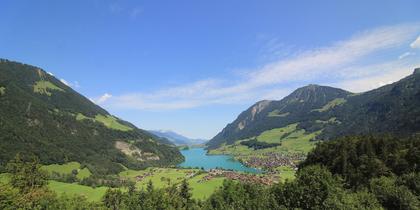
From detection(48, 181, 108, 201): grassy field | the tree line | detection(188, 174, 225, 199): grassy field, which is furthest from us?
detection(48, 181, 108, 201): grassy field

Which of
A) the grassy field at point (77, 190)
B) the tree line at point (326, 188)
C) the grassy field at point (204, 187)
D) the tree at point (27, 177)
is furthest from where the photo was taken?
the grassy field at point (77, 190)

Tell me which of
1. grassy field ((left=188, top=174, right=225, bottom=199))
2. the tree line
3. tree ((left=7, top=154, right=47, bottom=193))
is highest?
tree ((left=7, top=154, right=47, bottom=193))

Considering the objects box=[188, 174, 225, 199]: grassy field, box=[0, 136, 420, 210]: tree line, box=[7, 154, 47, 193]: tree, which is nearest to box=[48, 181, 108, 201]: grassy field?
box=[188, 174, 225, 199]: grassy field

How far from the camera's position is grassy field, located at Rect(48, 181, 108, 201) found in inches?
5610

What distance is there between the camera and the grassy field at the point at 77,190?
468 ft

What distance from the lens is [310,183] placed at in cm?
7194

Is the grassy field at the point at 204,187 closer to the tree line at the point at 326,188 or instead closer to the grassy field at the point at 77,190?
the tree line at the point at 326,188

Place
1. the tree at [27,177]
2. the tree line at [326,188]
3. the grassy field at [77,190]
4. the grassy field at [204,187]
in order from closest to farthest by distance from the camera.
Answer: the tree line at [326,188]
the tree at [27,177]
the grassy field at [204,187]
the grassy field at [77,190]

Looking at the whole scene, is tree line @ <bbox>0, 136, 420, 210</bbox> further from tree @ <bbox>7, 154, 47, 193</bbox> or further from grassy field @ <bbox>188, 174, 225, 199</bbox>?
grassy field @ <bbox>188, 174, 225, 199</bbox>

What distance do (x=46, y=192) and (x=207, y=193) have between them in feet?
182

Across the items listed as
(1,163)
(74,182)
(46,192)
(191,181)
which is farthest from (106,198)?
(1,163)

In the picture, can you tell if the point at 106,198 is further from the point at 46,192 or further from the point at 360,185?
the point at 360,185

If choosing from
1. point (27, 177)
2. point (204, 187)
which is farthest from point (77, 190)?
point (27, 177)

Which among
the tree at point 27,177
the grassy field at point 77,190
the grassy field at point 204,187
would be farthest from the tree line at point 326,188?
the grassy field at point 77,190
